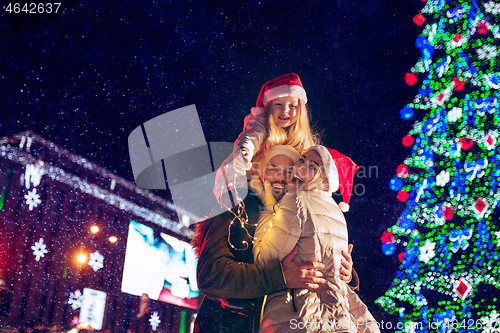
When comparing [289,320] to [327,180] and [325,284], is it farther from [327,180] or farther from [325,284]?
[327,180]

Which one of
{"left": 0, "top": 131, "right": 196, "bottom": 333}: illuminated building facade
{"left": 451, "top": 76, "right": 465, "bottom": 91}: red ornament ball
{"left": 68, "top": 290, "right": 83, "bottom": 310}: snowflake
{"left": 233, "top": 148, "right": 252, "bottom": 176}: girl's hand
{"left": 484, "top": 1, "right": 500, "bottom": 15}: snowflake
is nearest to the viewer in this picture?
{"left": 233, "top": 148, "right": 252, "bottom": 176}: girl's hand

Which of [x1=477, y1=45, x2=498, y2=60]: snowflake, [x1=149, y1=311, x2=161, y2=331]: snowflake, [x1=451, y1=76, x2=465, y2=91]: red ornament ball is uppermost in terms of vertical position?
[x1=477, y1=45, x2=498, y2=60]: snowflake

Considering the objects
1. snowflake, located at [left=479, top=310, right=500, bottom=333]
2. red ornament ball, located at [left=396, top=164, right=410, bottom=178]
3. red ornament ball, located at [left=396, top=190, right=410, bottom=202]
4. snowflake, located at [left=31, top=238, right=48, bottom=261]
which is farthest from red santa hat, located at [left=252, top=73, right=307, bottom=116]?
snowflake, located at [left=31, top=238, right=48, bottom=261]

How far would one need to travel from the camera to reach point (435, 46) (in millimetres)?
2521

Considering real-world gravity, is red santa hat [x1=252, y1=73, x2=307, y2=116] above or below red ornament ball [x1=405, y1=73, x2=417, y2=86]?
below

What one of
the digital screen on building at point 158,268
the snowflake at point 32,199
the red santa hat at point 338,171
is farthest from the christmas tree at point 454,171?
the snowflake at point 32,199

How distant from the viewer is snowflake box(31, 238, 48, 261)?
5.57m

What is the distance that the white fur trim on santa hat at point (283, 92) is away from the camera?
1.26 meters

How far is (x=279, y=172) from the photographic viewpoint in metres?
1.09

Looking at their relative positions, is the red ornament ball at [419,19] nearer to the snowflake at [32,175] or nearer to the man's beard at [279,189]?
the man's beard at [279,189]

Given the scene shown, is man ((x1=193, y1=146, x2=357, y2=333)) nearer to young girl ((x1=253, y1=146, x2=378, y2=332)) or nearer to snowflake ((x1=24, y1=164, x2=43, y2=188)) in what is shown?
young girl ((x1=253, y1=146, x2=378, y2=332))

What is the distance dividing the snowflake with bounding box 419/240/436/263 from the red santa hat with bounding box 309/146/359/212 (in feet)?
6.47

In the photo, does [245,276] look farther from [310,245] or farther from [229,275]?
[310,245]

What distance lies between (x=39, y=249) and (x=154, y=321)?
11.9 feet
